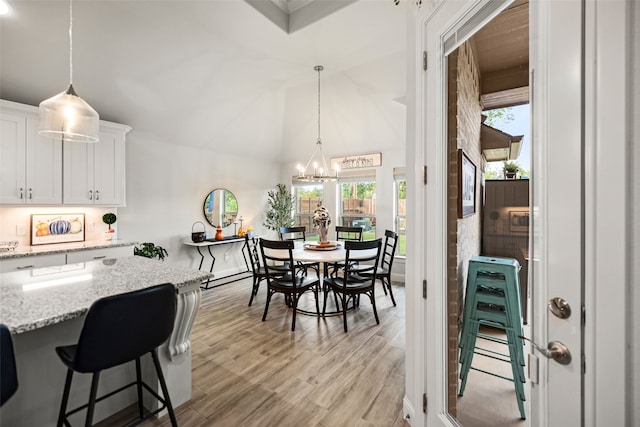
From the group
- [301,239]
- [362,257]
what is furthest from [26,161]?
[362,257]

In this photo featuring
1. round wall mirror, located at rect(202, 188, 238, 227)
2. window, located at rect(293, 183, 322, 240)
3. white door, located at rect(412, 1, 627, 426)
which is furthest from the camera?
window, located at rect(293, 183, 322, 240)

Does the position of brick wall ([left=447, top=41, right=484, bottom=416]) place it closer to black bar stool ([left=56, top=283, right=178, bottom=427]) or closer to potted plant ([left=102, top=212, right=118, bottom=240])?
black bar stool ([left=56, top=283, right=178, bottom=427])

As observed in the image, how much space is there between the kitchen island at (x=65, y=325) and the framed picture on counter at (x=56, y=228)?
2109mm

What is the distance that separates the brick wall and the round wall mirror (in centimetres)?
465

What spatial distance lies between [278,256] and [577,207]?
2.89 m

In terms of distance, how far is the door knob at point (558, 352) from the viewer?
0.78 m

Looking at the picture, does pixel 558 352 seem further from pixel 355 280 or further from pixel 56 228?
pixel 56 228

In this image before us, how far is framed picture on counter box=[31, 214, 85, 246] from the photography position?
3.28 metres

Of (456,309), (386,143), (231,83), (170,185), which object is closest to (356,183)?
(386,143)

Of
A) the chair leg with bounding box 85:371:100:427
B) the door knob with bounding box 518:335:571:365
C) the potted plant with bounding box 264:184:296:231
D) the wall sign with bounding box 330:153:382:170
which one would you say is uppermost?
the wall sign with bounding box 330:153:382:170

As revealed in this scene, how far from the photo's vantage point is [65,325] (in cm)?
155

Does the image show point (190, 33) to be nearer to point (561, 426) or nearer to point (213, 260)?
point (213, 260)

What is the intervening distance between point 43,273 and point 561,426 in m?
2.66

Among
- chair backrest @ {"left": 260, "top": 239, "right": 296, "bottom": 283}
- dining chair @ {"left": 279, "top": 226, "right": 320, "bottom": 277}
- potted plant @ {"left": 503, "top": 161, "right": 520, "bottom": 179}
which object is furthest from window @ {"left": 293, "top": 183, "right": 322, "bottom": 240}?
potted plant @ {"left": 503, "top": 161, "right": 520, "bottom": 179}
